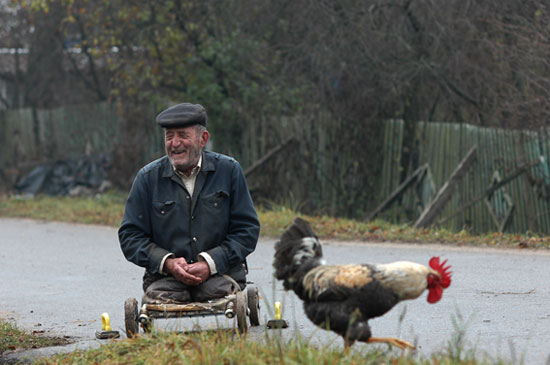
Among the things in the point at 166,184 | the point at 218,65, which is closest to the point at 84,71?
the point at 218,65

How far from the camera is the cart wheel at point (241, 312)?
19.0ft

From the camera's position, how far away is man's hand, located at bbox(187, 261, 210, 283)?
601 centimetres

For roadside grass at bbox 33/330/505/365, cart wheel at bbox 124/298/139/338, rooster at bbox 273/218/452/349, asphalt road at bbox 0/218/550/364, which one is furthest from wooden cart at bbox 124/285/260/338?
rooster at bbox 273/218/452/349

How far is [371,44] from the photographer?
16719 mm

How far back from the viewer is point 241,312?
19.1ft

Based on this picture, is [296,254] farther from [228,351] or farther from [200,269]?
[200,269]

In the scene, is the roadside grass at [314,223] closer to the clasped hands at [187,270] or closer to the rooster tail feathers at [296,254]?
the clasped hands at [187,270]

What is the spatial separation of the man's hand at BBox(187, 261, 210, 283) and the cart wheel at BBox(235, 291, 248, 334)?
28 centimetres

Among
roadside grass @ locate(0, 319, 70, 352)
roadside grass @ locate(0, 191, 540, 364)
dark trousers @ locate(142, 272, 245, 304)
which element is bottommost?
roadside grass @ locate(0, 319, 70, 352)

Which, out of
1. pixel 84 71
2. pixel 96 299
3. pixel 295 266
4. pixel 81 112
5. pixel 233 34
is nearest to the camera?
pixel 295 266

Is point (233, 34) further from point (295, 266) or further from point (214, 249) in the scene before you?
point (295, 266)

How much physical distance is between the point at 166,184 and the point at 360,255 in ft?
17.1

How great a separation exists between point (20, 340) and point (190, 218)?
5.51ft

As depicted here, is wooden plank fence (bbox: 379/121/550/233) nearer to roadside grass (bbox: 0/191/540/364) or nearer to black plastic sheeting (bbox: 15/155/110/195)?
roadside grass (bbox: 0/191/540/364)
